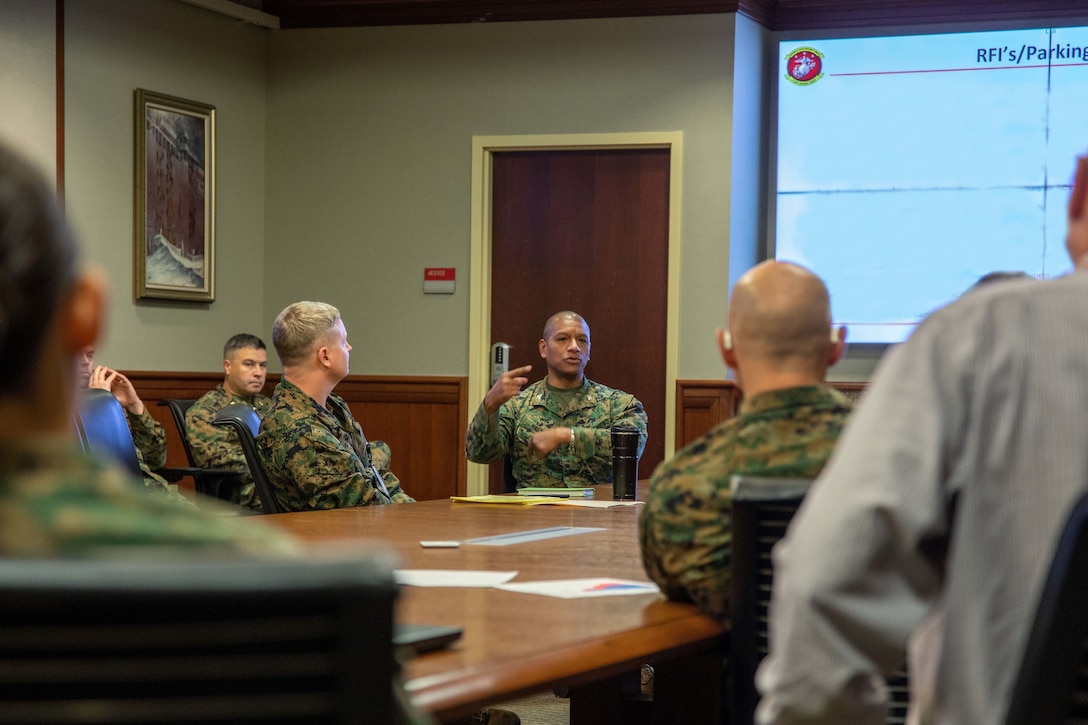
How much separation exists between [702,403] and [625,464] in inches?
120

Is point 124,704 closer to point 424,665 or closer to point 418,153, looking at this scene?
point 424,665

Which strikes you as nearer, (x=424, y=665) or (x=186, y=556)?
(x=186, y=556)

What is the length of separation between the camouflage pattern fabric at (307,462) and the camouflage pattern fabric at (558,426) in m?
1.12

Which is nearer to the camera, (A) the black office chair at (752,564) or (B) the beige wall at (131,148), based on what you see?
(A) the black office chair at (752,564)

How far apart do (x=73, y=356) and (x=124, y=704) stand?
8.4 inches

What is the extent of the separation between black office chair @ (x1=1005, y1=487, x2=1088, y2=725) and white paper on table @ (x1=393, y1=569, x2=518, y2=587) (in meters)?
1.07

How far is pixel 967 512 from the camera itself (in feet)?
3.56

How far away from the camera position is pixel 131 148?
6.71m

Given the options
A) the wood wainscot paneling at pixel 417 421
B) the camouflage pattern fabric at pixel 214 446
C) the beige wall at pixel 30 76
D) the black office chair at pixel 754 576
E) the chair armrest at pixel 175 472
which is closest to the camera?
the black office chair at pixel 754 576

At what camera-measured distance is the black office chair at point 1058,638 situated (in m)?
1.08

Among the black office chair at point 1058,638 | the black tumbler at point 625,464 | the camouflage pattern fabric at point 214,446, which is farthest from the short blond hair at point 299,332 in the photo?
the black office chair at point 1058,638

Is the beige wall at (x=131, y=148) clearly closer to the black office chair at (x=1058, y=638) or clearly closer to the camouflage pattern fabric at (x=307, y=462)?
the camouflage pattern fabric at (x=307, y=462)

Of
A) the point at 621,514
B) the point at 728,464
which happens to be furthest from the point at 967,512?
the point at 621,514

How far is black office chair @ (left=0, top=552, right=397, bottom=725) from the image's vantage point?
752 millimetres
